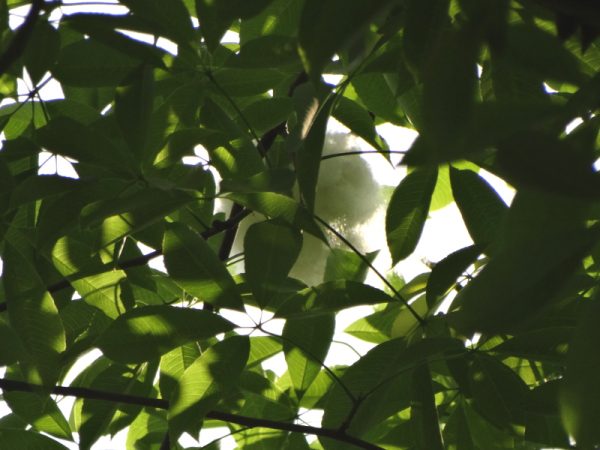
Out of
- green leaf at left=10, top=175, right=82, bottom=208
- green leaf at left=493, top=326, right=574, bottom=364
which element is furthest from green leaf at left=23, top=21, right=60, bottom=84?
green leaf at left=493, top=326, right=574, bottom=364

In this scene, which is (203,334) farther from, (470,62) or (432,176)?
(470,62)

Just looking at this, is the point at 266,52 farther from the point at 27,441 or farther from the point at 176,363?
the point at 27,441

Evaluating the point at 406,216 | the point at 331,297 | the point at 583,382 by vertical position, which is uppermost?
the point at 406,216

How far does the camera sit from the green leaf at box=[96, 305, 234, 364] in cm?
97

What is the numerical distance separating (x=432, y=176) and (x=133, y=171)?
12.5 inches

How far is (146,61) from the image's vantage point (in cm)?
90

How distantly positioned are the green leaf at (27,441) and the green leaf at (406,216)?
0.55 m

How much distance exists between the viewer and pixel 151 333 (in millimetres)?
977

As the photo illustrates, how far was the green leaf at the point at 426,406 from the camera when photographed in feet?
3.30

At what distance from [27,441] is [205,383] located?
427 mm

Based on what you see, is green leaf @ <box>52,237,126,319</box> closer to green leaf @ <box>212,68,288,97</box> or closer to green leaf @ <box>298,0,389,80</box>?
green leaf @ <box>212,68,288,97</box>

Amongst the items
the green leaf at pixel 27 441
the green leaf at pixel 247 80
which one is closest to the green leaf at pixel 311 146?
the green leaf at pixel 247 80

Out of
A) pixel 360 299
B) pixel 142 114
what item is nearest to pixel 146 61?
pixel 142 114

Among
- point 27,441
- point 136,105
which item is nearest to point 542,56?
point 136,105
